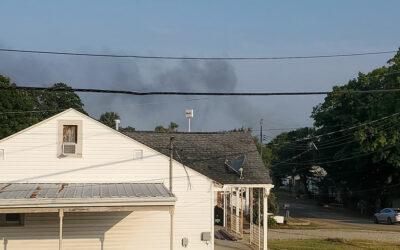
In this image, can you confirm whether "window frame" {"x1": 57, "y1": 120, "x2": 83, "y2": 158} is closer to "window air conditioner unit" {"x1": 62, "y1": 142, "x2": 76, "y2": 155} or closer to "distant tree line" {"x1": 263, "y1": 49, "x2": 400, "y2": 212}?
"window air conditioner unit" {"x1": 62, "y1": 142, "x2": 76, "y2": 155}

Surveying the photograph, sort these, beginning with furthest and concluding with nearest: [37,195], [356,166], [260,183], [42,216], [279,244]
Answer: [356,166] < [279,244] < [260,183] < [42,216] < [37,195]

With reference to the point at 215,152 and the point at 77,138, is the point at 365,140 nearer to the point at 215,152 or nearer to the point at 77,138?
the point at 215,152

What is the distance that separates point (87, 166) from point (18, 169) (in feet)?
7.74

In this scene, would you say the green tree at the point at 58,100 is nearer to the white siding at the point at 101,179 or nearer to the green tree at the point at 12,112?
the green tree at the point at 12,112

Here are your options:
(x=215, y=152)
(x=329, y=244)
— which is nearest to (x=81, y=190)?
(x=215, y=152)

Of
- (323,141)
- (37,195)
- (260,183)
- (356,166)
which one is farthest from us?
(323,141)

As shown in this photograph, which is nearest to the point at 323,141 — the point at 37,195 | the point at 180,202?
the point at 180,202

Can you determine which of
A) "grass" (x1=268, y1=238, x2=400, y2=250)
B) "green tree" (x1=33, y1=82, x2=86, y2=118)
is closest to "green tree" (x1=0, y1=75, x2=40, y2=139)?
"green tree" (x1=33, y1=82, x2=86, y2=118)

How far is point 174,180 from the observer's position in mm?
24375

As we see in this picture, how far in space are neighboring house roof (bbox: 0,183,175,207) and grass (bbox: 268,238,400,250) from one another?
27.2 feet

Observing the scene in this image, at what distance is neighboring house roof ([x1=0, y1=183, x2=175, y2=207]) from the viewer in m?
20.2

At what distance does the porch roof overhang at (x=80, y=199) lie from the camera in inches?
792

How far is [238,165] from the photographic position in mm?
27391

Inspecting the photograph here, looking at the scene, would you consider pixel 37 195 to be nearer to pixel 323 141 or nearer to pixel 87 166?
pixel 87 166
